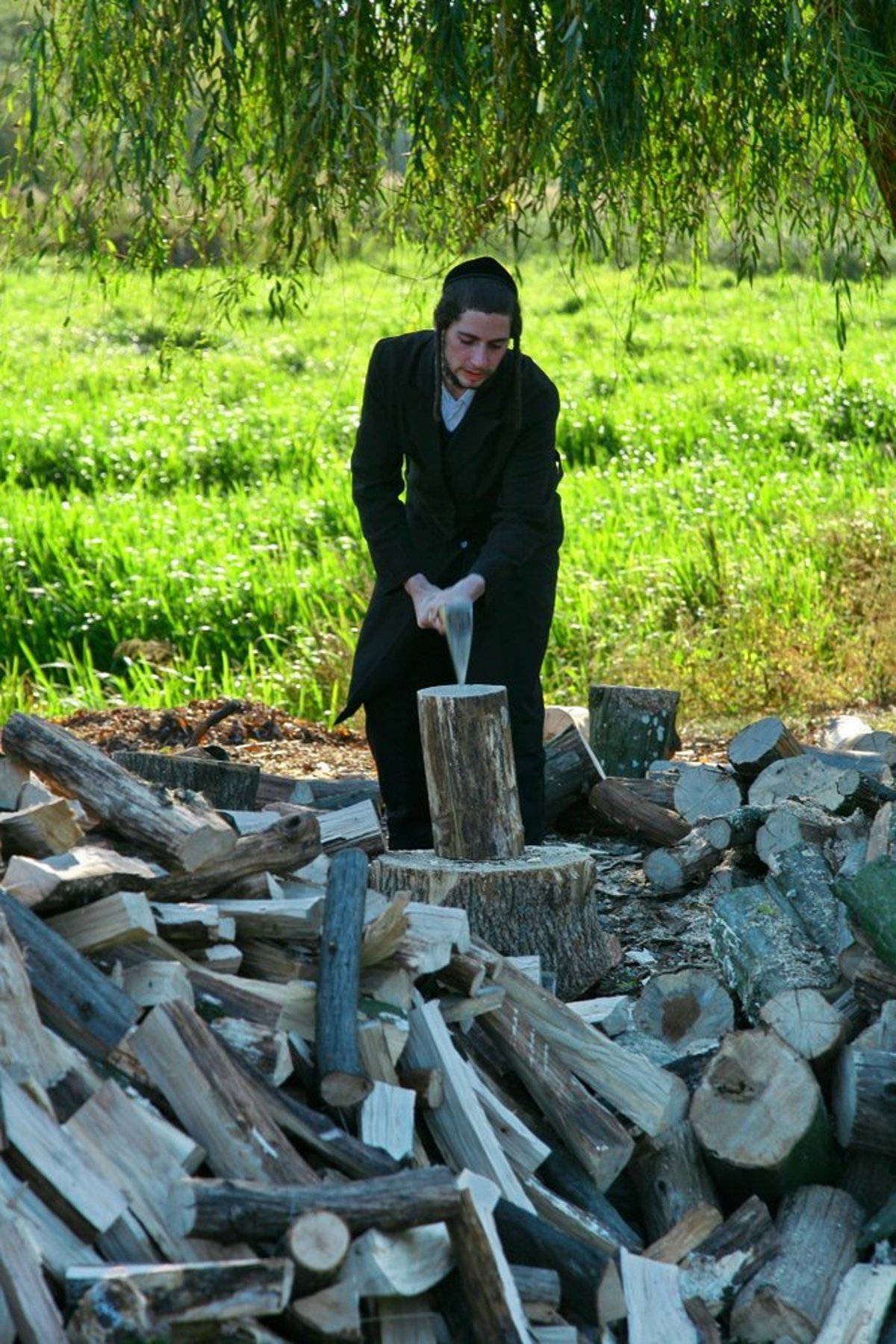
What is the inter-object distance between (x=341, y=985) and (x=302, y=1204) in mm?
562

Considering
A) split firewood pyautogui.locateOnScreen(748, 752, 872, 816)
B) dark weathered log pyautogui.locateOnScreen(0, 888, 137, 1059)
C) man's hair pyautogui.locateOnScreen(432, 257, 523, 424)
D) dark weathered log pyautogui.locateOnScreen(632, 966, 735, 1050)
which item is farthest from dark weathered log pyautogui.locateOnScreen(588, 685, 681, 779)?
dark weathered log pyautogui.locateOnScreen(0, 888, 137, 1059)

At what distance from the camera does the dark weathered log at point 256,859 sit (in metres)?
3.08

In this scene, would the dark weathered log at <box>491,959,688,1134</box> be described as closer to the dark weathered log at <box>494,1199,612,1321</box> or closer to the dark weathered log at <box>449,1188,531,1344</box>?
the dark weathered log at <box>494,1199,612,1321</box>

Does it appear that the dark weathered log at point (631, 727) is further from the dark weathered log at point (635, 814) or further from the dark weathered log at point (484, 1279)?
the dark weathered log at point (484, 1279)

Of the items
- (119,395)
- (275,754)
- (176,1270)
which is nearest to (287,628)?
(275,754)

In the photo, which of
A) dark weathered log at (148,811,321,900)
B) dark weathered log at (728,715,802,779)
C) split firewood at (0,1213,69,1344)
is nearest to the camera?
split firewood at (0,1213,69,1344)

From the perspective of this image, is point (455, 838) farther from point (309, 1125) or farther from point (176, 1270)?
point (176, 1270)

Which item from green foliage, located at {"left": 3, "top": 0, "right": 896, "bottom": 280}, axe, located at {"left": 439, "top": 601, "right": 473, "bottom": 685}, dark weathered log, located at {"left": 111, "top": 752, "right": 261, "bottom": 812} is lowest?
dark weathered log, located at {"left": 111, "top": 752, "right": 261, "bottom": 812}

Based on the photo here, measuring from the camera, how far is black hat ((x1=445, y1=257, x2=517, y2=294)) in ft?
13.3

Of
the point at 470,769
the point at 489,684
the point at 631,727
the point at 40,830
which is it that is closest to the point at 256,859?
the point at 40,830

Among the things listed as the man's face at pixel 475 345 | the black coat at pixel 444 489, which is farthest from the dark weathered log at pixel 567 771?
the man's face at pixel 475 345

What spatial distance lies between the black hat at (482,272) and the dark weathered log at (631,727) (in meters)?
2.00

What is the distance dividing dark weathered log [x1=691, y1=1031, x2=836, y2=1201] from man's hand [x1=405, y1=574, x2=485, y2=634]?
5.12 feet

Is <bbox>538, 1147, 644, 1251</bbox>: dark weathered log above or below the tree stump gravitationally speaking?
below
